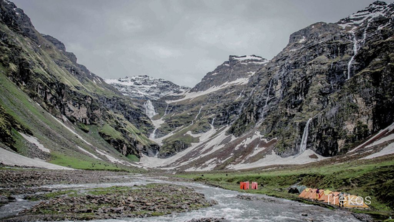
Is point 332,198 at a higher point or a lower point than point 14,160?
higher

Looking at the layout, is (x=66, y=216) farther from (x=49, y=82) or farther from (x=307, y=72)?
(x=49, y=82)

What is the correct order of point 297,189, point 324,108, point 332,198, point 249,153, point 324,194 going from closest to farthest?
1. point 332,198
2. point 324,194
3. point 297,189
4. point 324,108
5. point 249,153

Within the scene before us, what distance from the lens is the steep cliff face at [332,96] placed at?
271 feet

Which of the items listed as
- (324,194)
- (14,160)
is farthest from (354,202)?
(14,160)

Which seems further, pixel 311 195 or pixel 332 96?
pixel 332 96

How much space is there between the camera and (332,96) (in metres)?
106

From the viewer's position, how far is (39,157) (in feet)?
258

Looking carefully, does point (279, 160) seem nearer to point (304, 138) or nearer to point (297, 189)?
point (304, 138)

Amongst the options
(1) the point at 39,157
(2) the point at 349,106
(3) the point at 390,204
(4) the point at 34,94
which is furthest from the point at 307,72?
(4) the point at 34,94

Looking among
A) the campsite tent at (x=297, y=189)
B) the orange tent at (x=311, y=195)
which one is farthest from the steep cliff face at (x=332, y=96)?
the orange tent at (x=311, y=195)

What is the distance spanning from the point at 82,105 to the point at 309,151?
166 m

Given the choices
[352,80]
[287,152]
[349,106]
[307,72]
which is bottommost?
[287,152]

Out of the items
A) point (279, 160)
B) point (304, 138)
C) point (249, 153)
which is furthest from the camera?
point (249, 153)

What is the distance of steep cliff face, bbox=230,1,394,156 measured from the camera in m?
82.6
